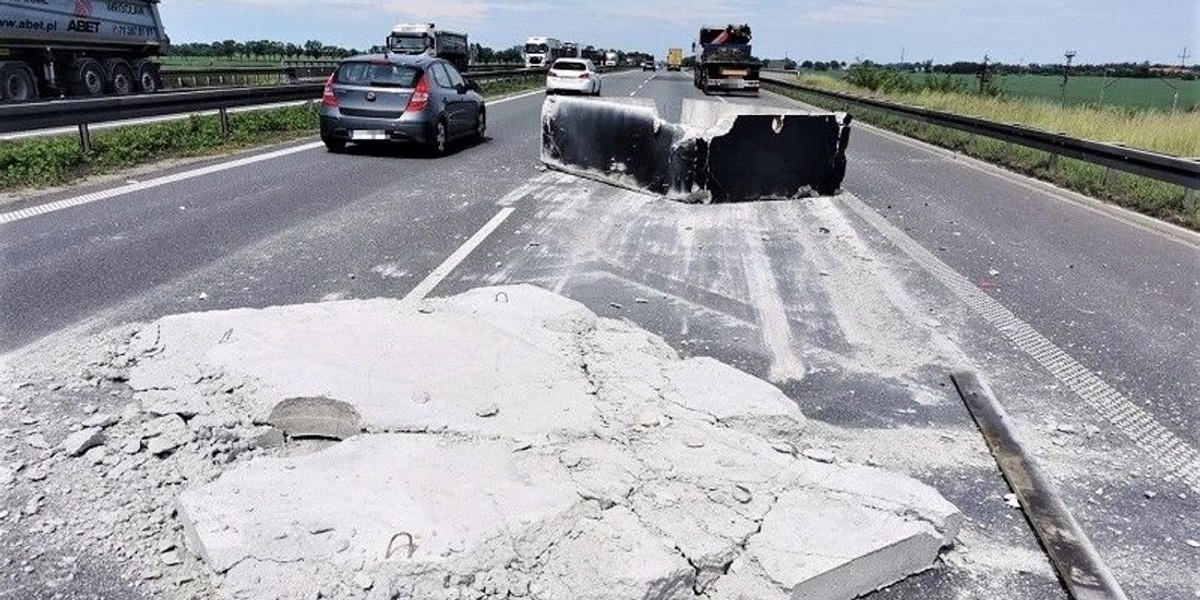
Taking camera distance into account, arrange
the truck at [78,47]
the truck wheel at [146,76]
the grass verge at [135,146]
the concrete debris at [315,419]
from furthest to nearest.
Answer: the truck wheel at [146,76] → the truck at [78,47] → the grass verge at [135,146] → the concrete debris at [315,419]

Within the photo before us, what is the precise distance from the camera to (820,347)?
5.40 meters

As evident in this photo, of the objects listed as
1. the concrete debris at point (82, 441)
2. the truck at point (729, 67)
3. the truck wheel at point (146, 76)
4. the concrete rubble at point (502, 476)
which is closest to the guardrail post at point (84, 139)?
the concrete rubble at point (502, 476)

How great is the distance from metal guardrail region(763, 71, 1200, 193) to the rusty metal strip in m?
8.22

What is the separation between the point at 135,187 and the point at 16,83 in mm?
15499

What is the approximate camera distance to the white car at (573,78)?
3706 centimetres

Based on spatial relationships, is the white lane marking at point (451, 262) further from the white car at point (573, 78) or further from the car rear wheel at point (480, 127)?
the white car at point (573, 78)

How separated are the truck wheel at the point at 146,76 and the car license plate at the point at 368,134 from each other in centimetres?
1707

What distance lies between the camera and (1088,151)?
1287 cm

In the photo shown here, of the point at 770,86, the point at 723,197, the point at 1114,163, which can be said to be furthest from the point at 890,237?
the point at 770,86

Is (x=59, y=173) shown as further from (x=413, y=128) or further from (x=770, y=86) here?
(x=770, y=86)

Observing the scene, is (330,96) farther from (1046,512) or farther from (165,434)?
(1046,512)

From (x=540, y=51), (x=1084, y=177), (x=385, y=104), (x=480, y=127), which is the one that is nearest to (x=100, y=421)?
(x=385, y=104)

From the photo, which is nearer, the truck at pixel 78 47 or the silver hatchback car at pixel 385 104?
the silver hatchback car at pixel 385 104

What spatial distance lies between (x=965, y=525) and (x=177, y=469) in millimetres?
3137
